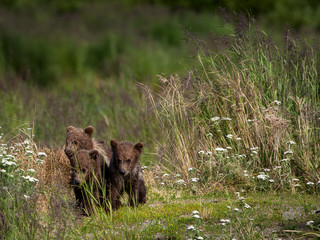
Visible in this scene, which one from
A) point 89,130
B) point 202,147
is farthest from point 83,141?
point 202,147

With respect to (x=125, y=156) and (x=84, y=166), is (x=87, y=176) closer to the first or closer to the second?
(x=84, y=166)

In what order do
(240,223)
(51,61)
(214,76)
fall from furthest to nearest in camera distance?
(51,61) → (214,76) → (240,223)

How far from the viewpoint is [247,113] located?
9.05 m

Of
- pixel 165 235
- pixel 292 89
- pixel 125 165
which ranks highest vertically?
pixel 292 89

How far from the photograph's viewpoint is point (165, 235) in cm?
682

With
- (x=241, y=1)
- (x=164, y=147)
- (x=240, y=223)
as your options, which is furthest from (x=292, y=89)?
(x=241, y=1)

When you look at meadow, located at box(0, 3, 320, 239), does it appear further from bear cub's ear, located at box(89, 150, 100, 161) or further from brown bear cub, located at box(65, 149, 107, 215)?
bear cub's ear, located at box(89, 150, 100, 161)

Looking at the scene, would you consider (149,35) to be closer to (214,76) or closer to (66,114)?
(66,114)

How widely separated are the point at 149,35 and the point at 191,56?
11817 mm

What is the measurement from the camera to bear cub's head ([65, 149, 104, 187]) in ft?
24.3

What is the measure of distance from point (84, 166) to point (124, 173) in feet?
1.59

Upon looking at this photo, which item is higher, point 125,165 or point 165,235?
point 125,165

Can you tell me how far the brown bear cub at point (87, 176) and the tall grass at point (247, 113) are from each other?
5.01 feet

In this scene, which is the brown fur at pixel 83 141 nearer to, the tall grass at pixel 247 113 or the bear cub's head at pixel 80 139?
the bear cub's head at pixel 80 139
